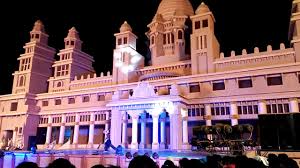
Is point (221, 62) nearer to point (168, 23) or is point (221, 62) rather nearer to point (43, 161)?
point (168, 23)

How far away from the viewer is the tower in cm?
3906

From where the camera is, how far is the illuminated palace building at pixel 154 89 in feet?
93.1

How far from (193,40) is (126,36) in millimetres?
10918

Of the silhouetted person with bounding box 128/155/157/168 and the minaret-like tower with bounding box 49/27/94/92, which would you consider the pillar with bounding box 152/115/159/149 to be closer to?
the minaret-like tower with bounding box 49/27/94/92

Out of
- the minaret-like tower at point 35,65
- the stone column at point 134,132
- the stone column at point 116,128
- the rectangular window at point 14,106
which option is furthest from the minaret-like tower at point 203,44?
the rectangular window at point 14,106

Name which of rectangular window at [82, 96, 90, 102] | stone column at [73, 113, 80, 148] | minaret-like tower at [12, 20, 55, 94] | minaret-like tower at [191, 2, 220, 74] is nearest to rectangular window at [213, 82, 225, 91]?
minaret-like tower at [191, 2, 220, 74]

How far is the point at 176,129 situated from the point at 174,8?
81.8 ft

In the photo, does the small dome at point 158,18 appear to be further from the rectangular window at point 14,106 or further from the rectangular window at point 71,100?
the rectangular window at point 14,106

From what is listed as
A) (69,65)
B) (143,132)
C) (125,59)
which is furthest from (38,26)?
(143,132)

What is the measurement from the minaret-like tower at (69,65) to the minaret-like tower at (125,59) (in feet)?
30.4

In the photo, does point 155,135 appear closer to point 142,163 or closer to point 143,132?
point 143,132

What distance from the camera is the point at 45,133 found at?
142 ft

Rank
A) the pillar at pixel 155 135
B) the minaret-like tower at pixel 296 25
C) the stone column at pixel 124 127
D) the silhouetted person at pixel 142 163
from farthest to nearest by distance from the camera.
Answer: the stone column at pixel 124 127 → the pillar at pixel 155 135 → the minaret-like tower at pixel 296 25 → the silhouetted person at pixel 142 163

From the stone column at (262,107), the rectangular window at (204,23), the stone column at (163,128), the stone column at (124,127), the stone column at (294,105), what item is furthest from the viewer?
the rectangular window at (204,23)
